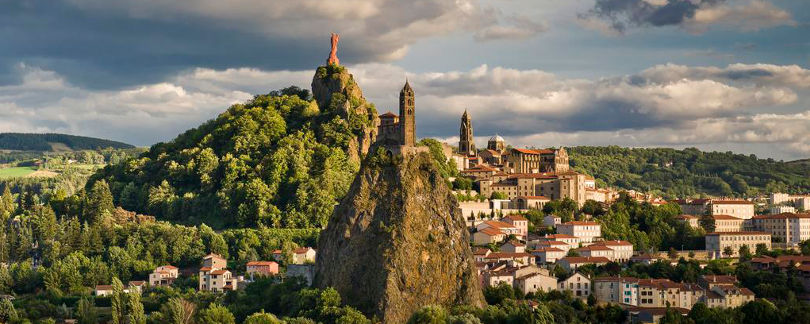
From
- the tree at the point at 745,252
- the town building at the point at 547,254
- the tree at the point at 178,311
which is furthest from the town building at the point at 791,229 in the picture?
the tree at the point at 178,311

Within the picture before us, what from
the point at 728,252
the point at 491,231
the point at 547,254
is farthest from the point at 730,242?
the point at 491,231

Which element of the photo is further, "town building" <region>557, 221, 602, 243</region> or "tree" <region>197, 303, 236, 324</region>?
"town building" <region>557, 221, 602, 243</region>

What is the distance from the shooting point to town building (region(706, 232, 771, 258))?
90456mm

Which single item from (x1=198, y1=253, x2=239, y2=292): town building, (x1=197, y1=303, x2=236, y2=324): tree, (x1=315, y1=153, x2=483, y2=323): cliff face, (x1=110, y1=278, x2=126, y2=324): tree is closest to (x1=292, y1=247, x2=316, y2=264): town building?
(x1=198, y1=253, x2=239, y2=292): town building

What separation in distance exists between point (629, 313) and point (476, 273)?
11162 millimetres

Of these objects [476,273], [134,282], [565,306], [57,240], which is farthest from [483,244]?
[57,240]

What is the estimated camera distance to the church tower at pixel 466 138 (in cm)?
12769

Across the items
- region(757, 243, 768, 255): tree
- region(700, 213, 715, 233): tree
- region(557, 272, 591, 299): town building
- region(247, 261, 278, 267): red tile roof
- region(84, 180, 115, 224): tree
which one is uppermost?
region(84, 180, 115, 224): tree

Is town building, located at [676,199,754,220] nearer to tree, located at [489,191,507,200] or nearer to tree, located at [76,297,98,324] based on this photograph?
tree, located at [489,191,507,200]

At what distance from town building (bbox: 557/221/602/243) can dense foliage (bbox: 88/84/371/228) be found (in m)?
20.5

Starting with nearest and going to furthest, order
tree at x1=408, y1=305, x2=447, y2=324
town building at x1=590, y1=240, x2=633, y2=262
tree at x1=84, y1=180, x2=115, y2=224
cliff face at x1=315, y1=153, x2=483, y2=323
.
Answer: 1. tree at x1=408, y1=305, x2=447, y2=324
2. cliff face at x1=315, y1=153, x2=483, y2=323
3. town building at x1=590, y1=240, x2=633, y2=262
4. tree at x1=84, y1=180, x2=115, y2=224

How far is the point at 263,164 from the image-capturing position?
340 ft

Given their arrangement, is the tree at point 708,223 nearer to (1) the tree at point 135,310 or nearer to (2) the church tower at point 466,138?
(2) the church tower at point 466,138

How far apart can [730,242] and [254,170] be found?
143ft
